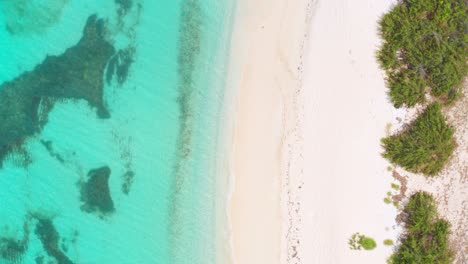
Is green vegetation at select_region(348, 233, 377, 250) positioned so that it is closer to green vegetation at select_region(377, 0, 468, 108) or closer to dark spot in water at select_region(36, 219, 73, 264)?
green vegetation at select_region(377, 0, 468, 108)

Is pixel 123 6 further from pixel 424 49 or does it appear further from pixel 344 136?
pixel 424 49

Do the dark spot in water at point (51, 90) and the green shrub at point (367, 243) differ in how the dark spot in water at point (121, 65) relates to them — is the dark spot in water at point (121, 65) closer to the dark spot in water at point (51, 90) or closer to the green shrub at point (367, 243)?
the dark spot in water at point (51, 90)

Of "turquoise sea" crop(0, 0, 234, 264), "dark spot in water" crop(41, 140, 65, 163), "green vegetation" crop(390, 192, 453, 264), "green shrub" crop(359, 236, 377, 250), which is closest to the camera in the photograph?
"green vegetation" crop(390, 192, 453, 264)

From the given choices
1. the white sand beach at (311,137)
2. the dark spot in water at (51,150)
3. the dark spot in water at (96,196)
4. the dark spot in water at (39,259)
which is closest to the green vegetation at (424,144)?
the white sand beach at (311,137)

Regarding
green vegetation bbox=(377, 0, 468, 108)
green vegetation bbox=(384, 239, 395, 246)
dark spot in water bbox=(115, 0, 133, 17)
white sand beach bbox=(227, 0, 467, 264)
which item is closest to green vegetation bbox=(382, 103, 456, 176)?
white sand beach bbox=(227, 0, 467, 264)

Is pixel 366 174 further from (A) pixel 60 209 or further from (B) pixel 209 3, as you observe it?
(A) pixel 60 209

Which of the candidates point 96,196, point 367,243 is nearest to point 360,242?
point 367,243

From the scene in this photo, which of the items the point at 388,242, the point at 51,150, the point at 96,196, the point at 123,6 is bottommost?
the point at 96,196

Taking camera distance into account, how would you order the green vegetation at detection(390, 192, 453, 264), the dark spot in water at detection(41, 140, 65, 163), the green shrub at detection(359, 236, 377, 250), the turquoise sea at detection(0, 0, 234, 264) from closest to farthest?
the green vegetation at detection(390, 192, 453, 264)
the green shrub at detection(359, 236, 377, 250)
the turquoise sea at detection(0, 0, 234, 264)
the dark spot in water at detection(41, 140, 65, 163)
